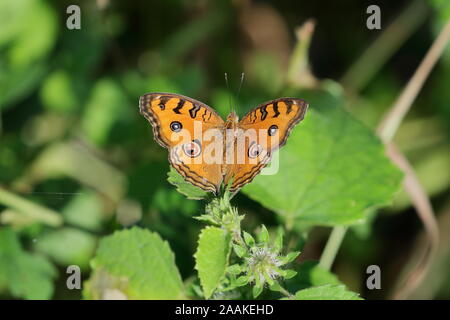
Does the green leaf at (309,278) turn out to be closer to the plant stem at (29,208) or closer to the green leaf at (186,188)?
the green leaf at (186,188)

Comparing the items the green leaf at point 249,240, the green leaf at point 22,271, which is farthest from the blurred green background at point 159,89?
the green leaf at point 249,240

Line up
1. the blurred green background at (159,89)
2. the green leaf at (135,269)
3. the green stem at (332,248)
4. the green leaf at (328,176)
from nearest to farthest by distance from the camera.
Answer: the green leaf at (135,269), the green leaf at (328,176), the green stem at (332,248), the blurred green background at (159,89)

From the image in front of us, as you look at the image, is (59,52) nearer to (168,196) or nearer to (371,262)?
(168,196)

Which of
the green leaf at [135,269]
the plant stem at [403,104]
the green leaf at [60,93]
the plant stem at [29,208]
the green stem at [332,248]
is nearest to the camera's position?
the green leaf at [135,269]

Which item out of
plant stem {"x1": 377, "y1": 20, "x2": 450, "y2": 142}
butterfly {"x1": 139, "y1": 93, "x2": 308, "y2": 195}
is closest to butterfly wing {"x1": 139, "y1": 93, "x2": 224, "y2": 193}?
butterfly {"x1": 139, "y1": 93, "x2": 308, "y2": 195}

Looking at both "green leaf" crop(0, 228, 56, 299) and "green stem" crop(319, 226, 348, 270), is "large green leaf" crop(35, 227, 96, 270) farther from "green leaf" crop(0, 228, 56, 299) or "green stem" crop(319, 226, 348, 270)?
"green stem" crop(319, 226, 348, 270)

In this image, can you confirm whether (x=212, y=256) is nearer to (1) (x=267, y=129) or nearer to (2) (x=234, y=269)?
(2) (x=234, y=269)
